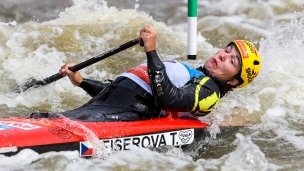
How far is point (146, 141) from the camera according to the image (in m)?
Answer: 4.36

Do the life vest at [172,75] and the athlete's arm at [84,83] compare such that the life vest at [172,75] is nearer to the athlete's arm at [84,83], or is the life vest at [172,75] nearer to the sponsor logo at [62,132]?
the athlete's arm at [84,83]

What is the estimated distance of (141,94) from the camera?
4.55 metres

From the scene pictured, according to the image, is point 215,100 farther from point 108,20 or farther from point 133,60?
point 108,20

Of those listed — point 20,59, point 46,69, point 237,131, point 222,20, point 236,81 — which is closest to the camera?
point 236,81

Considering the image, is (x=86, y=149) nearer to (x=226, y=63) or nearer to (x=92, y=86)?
(x=92, y=86)

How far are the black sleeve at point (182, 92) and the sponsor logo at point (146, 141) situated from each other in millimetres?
195

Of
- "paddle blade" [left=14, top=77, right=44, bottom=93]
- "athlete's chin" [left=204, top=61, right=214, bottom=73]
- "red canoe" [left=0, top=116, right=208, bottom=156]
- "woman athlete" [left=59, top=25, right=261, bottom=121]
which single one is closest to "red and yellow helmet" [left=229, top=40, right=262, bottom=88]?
"woman athlete" [left=59, top=25, right=261, bottom=121]

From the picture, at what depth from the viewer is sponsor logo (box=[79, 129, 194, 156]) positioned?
4027 millimetres

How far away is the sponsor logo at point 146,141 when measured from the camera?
13.2ft

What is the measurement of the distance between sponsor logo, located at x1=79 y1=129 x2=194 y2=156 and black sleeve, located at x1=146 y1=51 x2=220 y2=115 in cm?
20

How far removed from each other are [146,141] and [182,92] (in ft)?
1.40

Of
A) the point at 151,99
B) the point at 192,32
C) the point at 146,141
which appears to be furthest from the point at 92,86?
the point at 192,32

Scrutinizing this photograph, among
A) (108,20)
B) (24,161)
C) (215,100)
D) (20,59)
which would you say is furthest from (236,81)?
(108,20)

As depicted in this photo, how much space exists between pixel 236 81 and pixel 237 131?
1.73 feet
